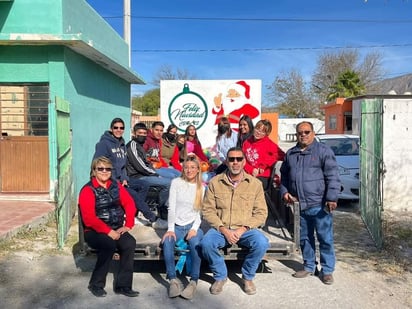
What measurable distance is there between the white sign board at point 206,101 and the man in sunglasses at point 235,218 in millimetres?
6695

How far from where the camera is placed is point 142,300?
4.25 m

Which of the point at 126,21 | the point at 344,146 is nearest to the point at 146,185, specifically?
the point at 344,146

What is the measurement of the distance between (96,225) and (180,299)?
1.12 meters

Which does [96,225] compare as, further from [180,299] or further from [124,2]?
[124,2]

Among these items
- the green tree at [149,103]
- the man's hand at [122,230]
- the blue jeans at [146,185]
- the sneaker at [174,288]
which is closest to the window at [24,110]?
the blue jeans at [146,185]

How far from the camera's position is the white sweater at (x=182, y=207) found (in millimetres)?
4727

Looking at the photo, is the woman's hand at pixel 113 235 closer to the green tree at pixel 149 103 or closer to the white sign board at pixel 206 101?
the white sign board at pixel 206 101

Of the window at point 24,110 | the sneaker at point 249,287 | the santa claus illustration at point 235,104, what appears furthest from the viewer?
the santa claus illustration at point 235,104

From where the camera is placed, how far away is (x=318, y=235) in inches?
190

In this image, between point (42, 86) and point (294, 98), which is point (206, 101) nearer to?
point (42, 86)

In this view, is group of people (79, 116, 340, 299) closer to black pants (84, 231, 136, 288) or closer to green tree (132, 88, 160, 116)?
black pants (84, 231, 136, 288)

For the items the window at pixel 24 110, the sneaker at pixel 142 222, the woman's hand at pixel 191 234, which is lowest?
the sneaker at pixel 142 222

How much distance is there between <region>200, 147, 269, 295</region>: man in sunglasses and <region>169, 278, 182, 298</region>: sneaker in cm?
33

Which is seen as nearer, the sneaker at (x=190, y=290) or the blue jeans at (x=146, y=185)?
the sneaker at (x=190, y=290)
